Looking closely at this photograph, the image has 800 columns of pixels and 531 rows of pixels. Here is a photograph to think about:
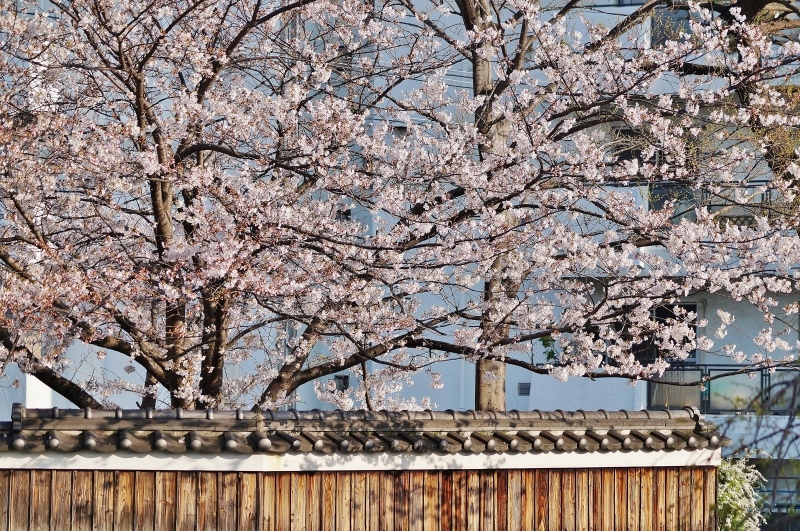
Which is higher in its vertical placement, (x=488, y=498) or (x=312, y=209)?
(x=312, y=209)

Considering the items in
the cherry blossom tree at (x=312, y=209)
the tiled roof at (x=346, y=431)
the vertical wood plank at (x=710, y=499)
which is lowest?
the vertical wood plank at (x=710, y=499)

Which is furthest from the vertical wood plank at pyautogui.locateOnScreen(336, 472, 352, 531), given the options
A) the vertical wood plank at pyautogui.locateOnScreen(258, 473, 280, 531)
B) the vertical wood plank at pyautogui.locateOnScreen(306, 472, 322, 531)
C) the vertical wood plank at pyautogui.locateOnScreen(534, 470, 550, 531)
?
the vertical wood plank at pyautogui.locateOnScreen(534, 470, 550, 531)

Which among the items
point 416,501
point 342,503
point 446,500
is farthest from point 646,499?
point 342,503

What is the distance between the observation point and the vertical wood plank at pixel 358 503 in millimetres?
6277

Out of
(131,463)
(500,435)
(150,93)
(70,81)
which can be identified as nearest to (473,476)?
(500,435)

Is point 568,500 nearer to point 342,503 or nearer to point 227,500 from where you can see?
point 342,503

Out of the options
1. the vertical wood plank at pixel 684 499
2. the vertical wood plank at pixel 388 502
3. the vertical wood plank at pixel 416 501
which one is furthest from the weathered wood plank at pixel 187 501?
the vertical wood plank at pixel 684 499

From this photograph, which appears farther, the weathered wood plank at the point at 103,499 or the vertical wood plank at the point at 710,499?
the vertical wood plank at the point at 710,499

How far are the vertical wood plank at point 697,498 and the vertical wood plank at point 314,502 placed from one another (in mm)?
2686

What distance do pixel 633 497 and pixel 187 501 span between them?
301cm

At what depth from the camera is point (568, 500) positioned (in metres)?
6.72

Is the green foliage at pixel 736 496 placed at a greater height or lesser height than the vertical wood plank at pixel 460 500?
lesser

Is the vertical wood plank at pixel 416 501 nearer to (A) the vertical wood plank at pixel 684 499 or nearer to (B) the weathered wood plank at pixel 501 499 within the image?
(B) the weathered wood plank at pixel 501 499

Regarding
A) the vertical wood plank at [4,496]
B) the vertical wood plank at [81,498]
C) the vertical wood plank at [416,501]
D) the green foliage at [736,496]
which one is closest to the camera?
the vertical wood plank at [4,496]
